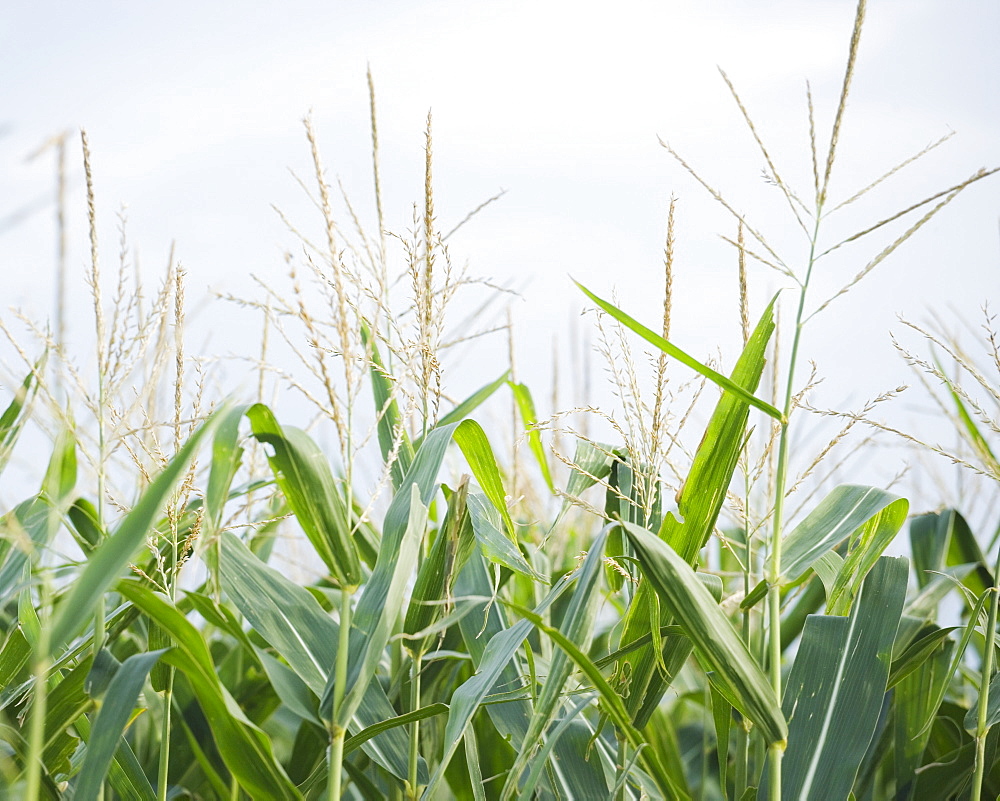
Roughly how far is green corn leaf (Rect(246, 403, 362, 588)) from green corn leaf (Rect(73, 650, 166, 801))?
0.24 metres

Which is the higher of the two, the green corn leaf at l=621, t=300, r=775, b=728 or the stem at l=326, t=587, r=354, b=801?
the green corn leaf at l=621, t=300, r=775, b=728

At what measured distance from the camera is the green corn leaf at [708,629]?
2.84 ft

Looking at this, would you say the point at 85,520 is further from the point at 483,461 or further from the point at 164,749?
the point at 483,461

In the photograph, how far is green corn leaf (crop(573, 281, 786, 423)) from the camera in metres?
0.93

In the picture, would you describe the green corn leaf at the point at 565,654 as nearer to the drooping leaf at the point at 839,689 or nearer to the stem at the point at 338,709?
the stem at the point at 338,709

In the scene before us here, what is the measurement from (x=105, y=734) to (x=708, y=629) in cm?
66

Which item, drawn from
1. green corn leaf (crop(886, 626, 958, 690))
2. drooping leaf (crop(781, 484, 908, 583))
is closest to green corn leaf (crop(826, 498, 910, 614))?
drooping leaf (crop(781, 484, 908, 583))

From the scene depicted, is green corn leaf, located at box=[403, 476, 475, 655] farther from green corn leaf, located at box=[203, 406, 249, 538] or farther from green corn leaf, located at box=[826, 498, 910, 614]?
green corn leaf, located at box=[826, 498, 910, 614]

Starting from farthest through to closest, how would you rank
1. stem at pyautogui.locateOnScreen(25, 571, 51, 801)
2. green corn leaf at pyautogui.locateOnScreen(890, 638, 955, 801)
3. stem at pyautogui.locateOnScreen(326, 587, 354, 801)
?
1. green corn leaf at pyautogui.locateOnScreen(890, 638, 955, 801)
2. stem at pyautogui.locateOnScreen(326, 587, 354, 801)
3. stem at pyautogui.locateOnScreen(25, 571, 51, 801)

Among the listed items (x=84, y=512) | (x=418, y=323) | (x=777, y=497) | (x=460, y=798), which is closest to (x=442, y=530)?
(x=418, y=323)

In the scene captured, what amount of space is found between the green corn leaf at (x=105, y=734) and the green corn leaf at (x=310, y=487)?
24 cm

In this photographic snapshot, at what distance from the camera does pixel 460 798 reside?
146cm

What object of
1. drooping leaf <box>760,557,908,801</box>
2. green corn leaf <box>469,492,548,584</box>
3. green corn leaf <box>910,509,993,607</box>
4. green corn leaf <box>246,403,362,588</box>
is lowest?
drooping leaf <box>760,557,908,801</box>

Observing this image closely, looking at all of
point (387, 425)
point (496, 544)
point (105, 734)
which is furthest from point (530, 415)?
point (105, 734)
